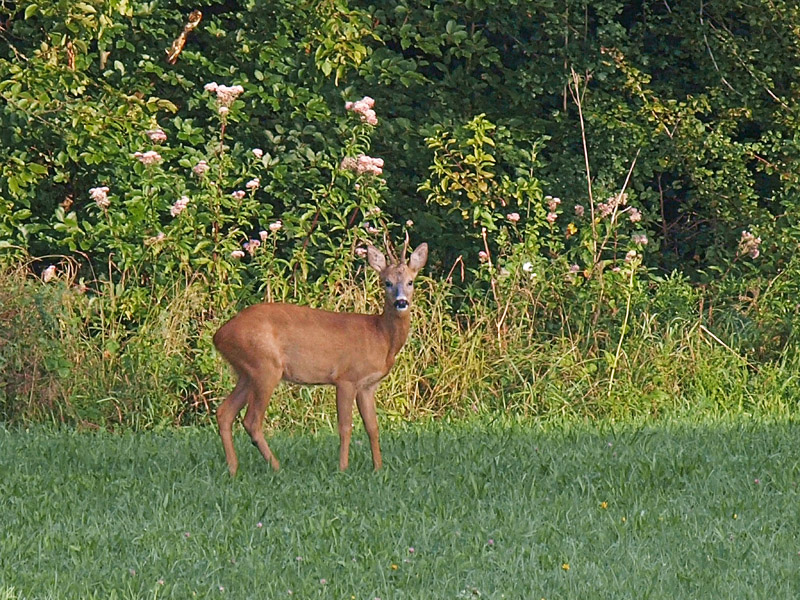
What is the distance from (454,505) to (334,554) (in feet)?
2.97

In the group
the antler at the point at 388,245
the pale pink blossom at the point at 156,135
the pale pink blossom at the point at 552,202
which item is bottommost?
the antler at the point at 388,245

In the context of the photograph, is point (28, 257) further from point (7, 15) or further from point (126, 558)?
point (126, 558)

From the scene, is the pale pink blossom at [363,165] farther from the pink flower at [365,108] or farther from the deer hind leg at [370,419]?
the deer hind leg at [370,419]

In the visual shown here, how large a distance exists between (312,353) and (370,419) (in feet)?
1.50

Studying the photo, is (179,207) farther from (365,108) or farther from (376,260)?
Answer: (376,260)

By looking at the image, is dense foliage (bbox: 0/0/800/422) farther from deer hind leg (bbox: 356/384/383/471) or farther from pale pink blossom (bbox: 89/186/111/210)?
deer hind leg (bbox: 356/384/383/471)

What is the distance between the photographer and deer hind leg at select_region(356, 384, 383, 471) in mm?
7012

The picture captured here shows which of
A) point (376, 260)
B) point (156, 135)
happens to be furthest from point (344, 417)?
point (156, 135)

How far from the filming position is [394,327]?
7320 mm

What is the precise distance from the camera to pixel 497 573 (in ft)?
16.9

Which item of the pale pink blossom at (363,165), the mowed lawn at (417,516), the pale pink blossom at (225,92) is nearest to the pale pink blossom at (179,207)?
the pale pink blossom at (225,92)

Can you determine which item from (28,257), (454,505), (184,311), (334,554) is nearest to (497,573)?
(334,554)

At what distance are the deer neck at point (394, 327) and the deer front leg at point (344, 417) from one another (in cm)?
33

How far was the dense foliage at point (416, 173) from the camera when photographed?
9328mm
